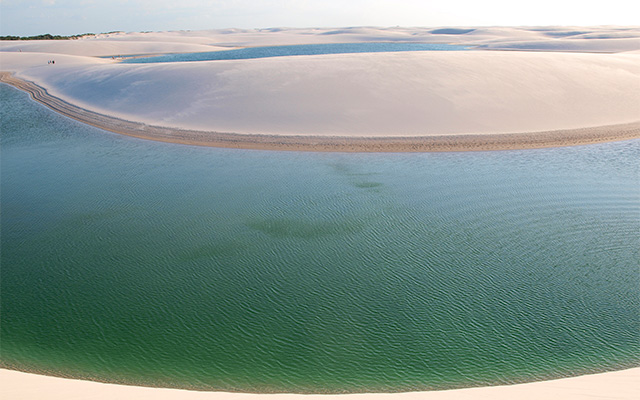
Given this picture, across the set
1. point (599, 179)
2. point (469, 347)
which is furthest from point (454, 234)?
point (599, 179)

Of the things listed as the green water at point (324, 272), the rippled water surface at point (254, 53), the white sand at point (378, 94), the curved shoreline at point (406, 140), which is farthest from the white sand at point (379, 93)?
the rippled water surface at point (254, 53)

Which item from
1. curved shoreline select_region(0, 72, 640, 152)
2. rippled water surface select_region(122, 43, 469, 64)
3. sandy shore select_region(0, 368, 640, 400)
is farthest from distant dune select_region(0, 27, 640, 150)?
rippled water surface select_region(122, 43, 469, 64)

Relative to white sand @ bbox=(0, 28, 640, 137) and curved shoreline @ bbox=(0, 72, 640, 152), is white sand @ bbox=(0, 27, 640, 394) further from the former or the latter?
curved shoreline @ bbox=(0, 72, 640, 152)

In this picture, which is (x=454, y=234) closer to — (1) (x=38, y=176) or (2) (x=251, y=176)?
(2) (x=251, y=176)

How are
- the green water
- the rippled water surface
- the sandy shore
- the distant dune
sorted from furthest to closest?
the rippled water surface, the distant dune, the green water, the sandy shore

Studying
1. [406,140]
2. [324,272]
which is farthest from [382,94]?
[324,272]

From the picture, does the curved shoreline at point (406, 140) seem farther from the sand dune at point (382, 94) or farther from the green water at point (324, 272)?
the green water at point (324, 272)
